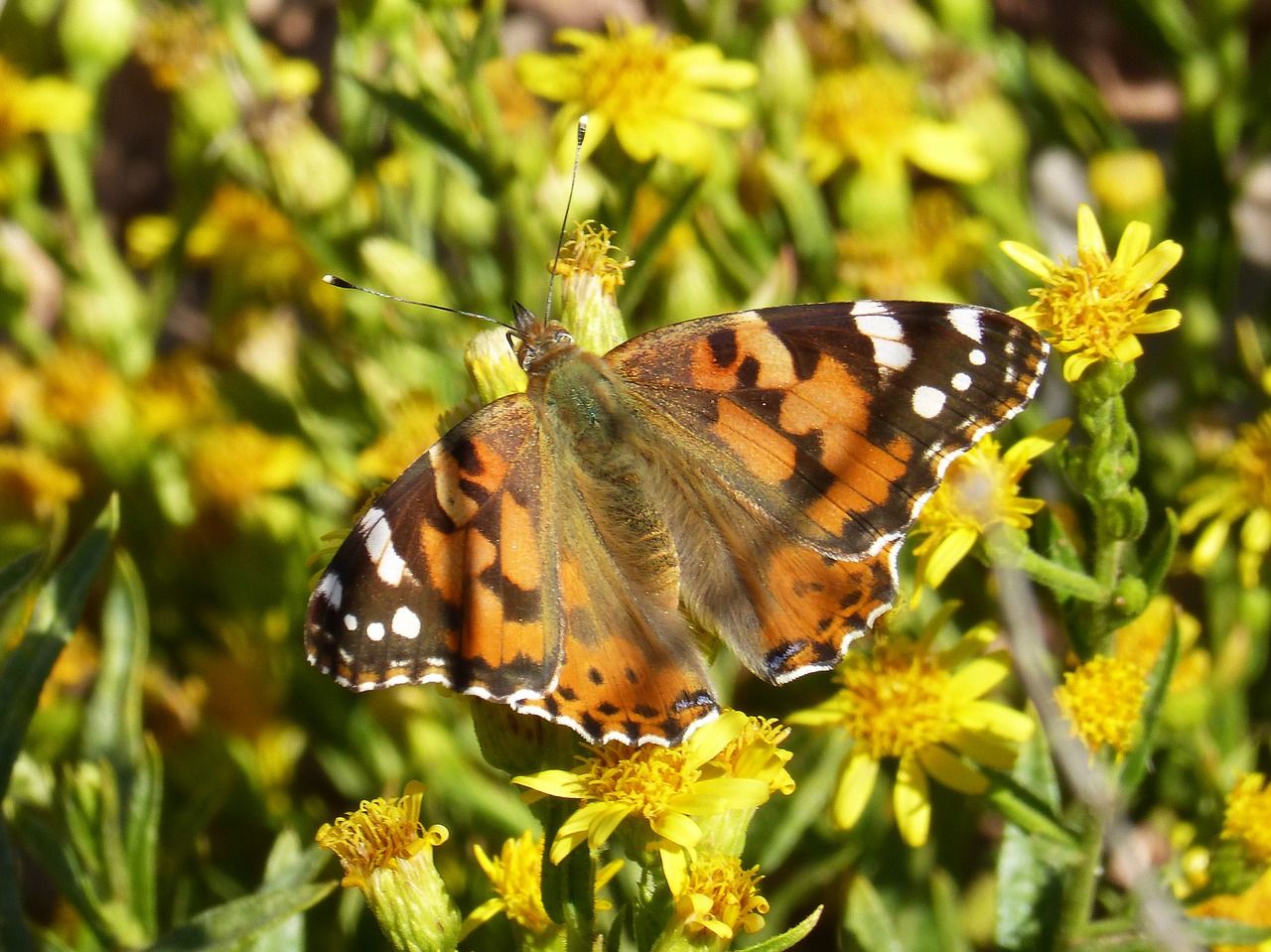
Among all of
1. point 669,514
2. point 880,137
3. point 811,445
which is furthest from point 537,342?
point 880,137

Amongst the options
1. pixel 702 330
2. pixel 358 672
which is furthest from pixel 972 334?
pixel 358 672

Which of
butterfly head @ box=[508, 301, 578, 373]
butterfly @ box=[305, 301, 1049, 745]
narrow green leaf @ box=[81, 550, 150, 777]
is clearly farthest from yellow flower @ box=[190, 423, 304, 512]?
butterfly @ box=[305, 301, 1049, 745]

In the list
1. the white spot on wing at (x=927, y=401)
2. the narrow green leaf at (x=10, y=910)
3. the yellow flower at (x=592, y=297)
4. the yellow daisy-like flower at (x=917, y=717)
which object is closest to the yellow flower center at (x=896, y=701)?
the yellow daisy-like flower at (x=917, y=717)

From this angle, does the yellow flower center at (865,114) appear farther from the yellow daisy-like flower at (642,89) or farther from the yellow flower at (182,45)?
the yellow flower at (182,45)

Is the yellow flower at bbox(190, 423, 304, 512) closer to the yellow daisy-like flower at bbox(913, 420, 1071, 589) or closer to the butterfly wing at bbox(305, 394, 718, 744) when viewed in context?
the butterfly wing at bbox(305, 394, 718, 744)

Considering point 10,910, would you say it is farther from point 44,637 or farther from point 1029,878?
point 1029,878
